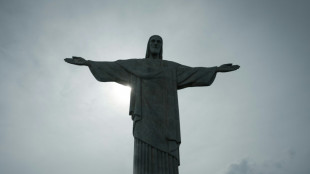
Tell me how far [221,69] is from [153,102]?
2.90 metres

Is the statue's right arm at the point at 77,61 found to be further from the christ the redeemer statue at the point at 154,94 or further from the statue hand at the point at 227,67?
the statue hand at the point at 227,67

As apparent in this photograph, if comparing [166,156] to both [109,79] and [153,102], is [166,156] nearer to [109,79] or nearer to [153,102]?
[153,102]

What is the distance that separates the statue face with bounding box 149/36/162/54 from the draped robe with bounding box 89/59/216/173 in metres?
0.40

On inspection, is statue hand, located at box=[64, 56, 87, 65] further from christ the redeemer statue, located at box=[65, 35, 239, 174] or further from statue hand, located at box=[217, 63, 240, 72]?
statue hand, located at box=[217, 63, 240, 72]

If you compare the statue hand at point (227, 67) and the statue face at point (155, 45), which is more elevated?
the statue face at point (155, 45)

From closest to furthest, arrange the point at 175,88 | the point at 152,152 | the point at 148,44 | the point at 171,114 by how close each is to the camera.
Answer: the point at 152,152 < the point at 171,114 < the point at 175,88 < the point at 148,44

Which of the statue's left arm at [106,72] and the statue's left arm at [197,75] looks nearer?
the statue's left arm at [106,72]

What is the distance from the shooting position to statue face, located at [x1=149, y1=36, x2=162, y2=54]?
13.4 metres

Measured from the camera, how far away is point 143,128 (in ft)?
37.2

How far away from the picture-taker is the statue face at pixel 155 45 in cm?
1344

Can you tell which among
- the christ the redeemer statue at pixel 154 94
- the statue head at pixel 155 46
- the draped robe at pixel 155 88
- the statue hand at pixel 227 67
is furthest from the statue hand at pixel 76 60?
the statue hand at pixel 227 67

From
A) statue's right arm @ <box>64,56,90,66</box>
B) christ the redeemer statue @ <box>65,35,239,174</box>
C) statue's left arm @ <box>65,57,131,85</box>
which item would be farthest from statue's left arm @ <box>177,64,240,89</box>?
statue's right arm @ <box>64,56,90,66</box>

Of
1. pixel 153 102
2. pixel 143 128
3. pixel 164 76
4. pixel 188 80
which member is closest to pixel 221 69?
pixel 188 80

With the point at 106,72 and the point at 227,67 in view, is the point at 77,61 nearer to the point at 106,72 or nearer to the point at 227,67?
the point at 106,72
